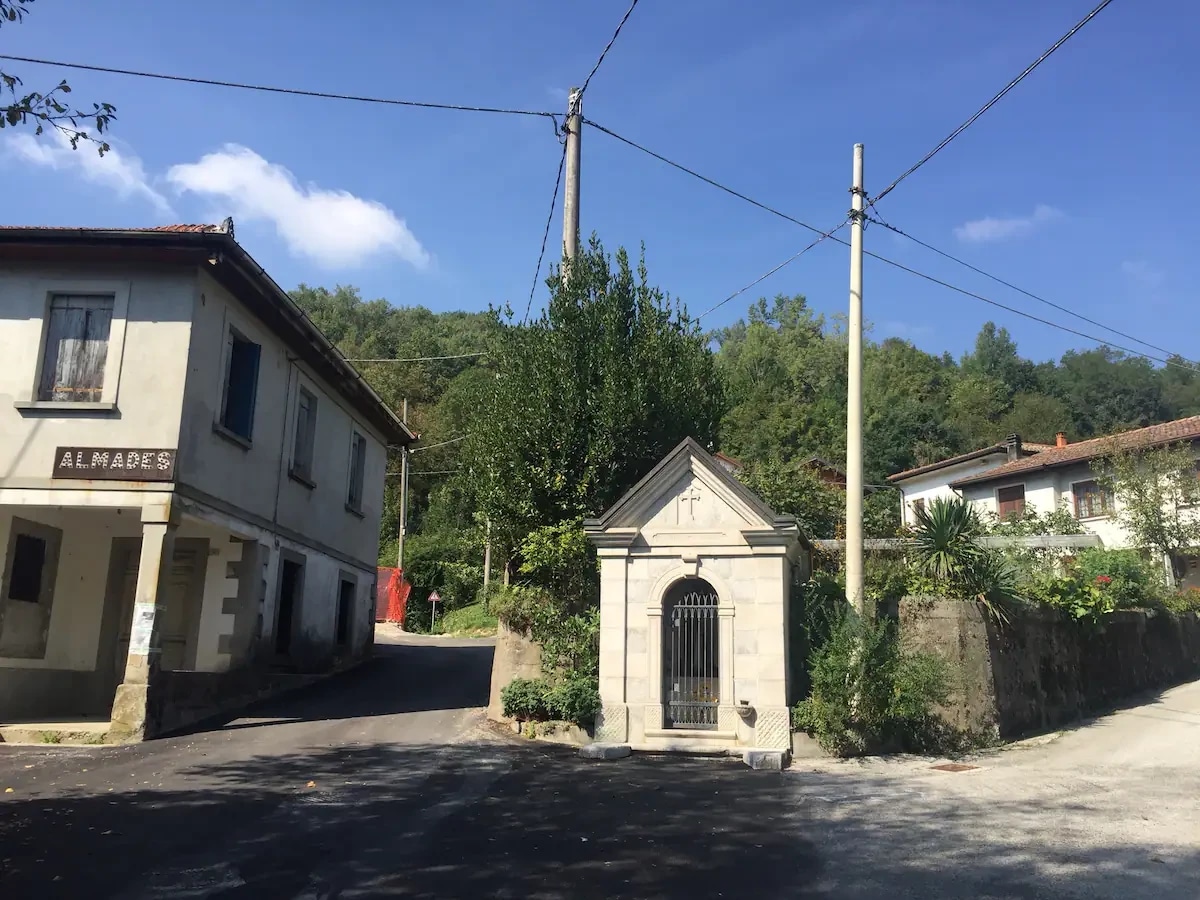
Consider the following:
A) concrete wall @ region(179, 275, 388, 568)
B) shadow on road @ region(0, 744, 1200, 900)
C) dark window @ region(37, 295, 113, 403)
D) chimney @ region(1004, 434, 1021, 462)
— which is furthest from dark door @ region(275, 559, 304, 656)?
chimney @ region(1004, 434, 1021, 462)

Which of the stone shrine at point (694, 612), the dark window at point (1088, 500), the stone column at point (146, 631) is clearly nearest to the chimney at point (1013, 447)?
the dark window at point (1088, 500)

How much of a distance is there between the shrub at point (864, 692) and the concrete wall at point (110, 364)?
10109 mm

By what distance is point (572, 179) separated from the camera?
17047mm

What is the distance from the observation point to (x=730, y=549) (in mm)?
12797

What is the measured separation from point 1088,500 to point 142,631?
104 ft

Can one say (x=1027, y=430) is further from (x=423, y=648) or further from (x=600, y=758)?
(x=600, y=758)

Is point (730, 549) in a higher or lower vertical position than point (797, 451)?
lower

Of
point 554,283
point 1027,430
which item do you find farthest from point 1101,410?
point 554,283

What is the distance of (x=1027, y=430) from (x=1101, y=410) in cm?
737

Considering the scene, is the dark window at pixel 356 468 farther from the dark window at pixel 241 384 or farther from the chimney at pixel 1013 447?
the chimney at pixel 1013 447

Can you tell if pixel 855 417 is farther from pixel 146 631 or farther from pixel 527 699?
pixel 146 631

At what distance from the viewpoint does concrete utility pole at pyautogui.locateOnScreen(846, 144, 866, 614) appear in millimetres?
12828

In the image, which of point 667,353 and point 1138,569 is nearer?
point 667,353

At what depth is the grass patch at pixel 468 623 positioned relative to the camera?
36.6 m
